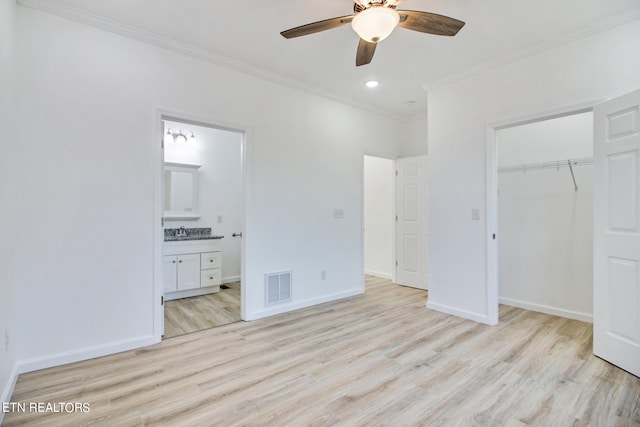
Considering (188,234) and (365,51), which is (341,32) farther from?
(188,234)

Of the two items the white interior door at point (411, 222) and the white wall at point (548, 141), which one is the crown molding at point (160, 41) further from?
the white wall at point (548, 141)

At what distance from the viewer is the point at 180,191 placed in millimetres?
5039

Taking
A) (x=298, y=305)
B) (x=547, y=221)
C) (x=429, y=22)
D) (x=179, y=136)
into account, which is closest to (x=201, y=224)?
(x=179, y=136)

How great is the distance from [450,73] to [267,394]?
3720mm

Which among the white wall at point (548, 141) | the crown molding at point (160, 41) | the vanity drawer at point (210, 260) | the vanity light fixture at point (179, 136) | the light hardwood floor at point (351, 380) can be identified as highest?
the crown molding at point (160, 41)

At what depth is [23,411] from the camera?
6.26ft

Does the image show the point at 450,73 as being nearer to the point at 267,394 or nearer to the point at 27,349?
the point at 267,394

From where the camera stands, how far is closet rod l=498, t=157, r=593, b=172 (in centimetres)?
348

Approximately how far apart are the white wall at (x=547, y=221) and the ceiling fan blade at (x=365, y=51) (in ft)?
8.00

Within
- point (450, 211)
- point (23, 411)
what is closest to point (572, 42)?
point (450, 211)

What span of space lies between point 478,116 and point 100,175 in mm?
3816

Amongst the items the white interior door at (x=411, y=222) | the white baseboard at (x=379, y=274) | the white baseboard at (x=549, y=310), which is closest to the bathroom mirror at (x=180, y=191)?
the white baseboard at (x=379, y=274)

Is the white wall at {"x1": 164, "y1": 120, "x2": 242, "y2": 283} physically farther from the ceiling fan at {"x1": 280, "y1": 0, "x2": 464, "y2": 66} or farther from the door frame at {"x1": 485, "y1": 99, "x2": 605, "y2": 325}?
the door frame at {"x1": 485, "y1": 99, "x2": 605, "y2": 325}

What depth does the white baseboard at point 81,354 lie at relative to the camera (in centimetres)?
236
